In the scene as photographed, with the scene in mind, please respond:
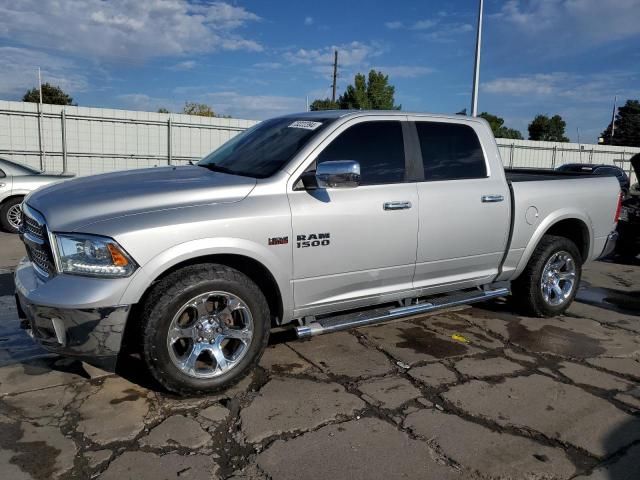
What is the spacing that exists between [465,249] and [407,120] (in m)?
1.22

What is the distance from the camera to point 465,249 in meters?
4.82

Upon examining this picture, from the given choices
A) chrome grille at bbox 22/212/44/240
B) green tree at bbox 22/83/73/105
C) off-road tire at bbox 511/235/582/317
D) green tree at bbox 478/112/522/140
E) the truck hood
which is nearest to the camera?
the truck hood

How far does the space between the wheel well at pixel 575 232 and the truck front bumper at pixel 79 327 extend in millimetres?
4347

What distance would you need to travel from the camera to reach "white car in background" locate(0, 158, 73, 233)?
10.0 m

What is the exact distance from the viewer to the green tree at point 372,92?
41312 millimetres

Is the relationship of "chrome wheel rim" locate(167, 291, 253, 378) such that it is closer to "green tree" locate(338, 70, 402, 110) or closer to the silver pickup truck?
the silver pickup truck

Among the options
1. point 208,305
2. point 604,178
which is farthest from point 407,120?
point 604,178

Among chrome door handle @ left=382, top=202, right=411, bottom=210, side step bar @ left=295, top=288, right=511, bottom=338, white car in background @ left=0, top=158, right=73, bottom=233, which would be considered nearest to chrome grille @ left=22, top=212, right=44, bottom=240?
side step bar @ left=295, top=288, right=511, bottom=338

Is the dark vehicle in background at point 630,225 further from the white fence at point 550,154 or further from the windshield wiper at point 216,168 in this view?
the white fence at point 550,154

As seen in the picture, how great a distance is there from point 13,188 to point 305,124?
7.83 m

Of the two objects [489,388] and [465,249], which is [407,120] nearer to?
[465,249]

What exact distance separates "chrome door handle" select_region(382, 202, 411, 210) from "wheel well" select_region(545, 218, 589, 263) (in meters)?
2.15

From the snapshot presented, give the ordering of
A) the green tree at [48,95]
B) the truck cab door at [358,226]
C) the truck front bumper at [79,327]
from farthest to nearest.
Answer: the green tree at [48,95]
the truck cab door at [358,226]
the truck front bumper at [79,327]

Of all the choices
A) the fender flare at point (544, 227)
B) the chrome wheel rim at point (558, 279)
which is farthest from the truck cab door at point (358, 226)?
the chrome wheel rim at point (558, 279)
